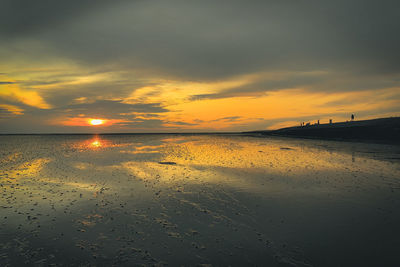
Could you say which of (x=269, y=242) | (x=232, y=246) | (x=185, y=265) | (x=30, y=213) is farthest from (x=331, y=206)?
(x=30, y=213)

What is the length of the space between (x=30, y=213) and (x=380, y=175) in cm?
2918

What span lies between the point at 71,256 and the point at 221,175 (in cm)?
1728

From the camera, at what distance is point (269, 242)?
9.79 metres

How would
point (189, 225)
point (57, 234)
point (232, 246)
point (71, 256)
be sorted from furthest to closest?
point (189, 225)
point (57, 234)
point (232, 246)
point (71, 256)

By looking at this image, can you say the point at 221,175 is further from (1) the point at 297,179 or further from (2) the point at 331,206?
(2) the point at 331,206

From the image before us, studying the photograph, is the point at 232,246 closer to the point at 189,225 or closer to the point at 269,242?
the point at 269,242

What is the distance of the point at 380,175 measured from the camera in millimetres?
22969

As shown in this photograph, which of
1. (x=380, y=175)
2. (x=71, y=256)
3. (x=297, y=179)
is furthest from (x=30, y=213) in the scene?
(x=380, y=175)

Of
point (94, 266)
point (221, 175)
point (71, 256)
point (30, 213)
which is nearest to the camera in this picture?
point (94, 266)

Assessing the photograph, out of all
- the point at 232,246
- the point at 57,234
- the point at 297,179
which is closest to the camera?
the point at 232,246

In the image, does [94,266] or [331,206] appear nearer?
[94,266]

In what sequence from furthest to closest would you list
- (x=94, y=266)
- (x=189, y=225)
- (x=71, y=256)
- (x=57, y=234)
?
(x=189, y=225)
(x=57, y=234)
(x=71, y=256)
(x=94, y=266)

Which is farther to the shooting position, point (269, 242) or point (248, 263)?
point (269, 242)

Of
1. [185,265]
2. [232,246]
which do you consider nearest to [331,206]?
[232,246]
